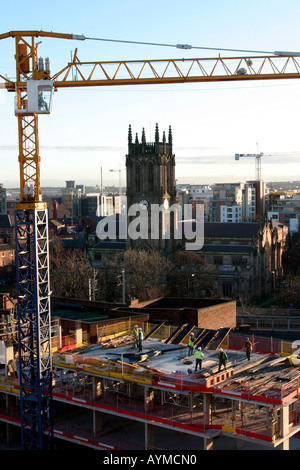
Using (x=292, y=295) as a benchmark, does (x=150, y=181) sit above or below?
above

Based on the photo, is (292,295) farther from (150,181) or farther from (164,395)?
(164,395)

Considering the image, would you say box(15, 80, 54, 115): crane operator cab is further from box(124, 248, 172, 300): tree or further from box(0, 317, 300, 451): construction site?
box(124, 248, 172, 300): tree

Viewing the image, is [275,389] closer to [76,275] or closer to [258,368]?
[258,368]

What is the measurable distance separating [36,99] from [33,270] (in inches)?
318

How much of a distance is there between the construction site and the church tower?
177ft

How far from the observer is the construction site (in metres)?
23.7

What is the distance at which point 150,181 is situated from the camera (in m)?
87.4

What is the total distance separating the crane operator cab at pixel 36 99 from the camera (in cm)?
2852

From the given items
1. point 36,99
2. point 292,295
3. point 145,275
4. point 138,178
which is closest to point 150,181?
point 138,178

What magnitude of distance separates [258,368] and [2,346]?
517 inches

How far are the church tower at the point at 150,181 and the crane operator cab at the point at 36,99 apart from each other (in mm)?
57059

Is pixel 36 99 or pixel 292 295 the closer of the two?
pixel 36 99

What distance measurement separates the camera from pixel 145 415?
25.1 metres

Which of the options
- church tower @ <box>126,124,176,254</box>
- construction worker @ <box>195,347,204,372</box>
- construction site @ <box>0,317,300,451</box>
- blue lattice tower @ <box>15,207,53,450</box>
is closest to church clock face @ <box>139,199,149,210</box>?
church tower @ <box>126,124,176,254</box>
